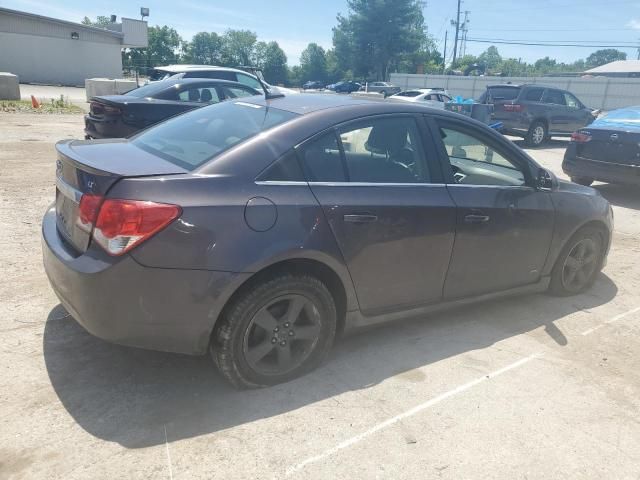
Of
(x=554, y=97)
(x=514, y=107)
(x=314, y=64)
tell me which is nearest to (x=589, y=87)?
(x=554, y=97)

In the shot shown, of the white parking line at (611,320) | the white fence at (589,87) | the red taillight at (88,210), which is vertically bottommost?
the white parking line at (611,320)

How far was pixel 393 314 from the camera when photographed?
3324mm

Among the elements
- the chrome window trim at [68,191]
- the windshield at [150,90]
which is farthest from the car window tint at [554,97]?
the chrome window trim at [68,191]

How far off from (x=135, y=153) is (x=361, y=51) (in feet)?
222

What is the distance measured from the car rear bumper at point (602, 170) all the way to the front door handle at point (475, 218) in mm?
5978

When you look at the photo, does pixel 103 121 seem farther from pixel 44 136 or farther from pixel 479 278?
pixel 479 278

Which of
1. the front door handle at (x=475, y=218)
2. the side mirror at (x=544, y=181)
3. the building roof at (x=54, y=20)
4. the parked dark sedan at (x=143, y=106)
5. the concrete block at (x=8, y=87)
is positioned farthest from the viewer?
the building roof at (x=54, y=20)

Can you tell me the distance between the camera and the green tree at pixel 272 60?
85625mm

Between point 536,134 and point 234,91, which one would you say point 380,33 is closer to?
point 536,134

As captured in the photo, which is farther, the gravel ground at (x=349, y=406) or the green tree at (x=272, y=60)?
the green tree at (x=272, y=60)

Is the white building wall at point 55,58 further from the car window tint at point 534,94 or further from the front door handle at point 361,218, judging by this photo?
the front door handle at point 361,218

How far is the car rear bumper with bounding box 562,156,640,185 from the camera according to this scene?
8.11 m

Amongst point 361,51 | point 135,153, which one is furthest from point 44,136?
point 361,51

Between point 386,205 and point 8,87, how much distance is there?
21235 mm
